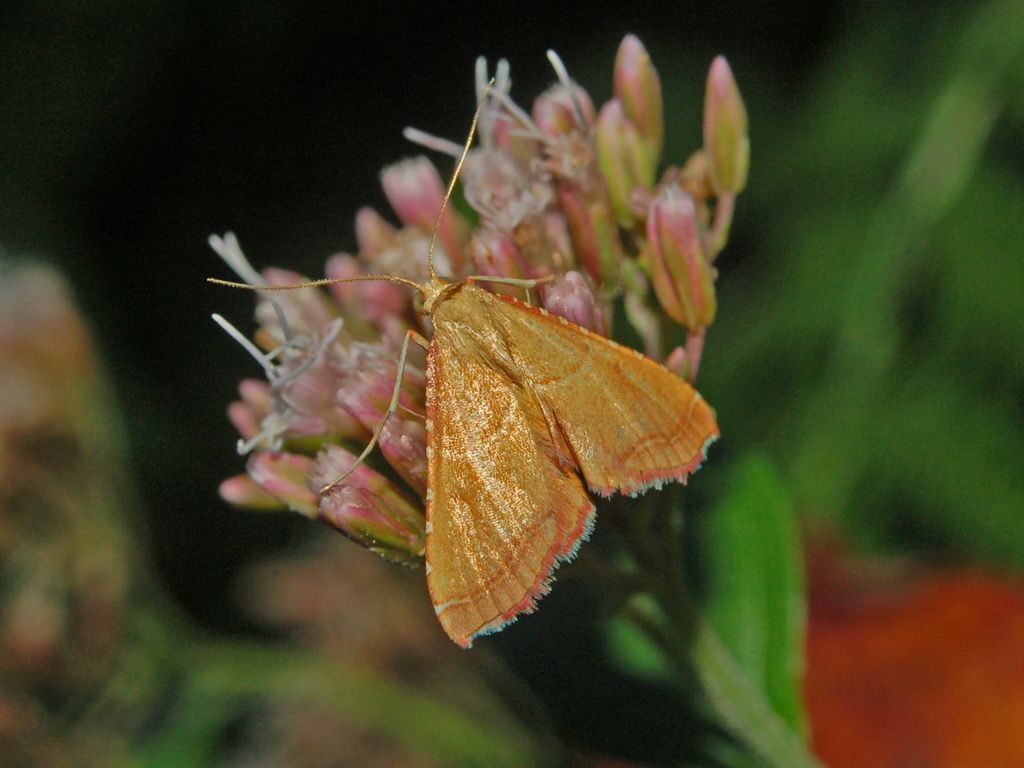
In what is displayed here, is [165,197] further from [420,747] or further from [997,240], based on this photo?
[997,240]

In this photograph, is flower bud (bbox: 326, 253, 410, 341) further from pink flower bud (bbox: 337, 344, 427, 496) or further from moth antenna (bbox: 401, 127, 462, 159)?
moth antenna (bbox: 401, 127, 462, 159)

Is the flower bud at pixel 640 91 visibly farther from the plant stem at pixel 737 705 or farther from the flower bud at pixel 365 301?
the plant stem at pixel 737 705

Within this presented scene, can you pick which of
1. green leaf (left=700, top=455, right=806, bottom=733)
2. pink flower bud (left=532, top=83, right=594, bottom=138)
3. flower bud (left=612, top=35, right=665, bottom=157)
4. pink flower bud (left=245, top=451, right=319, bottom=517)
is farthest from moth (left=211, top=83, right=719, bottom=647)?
green leaf (left=700, top=455, right=806, bottom=733)

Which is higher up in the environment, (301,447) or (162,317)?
(301,447)

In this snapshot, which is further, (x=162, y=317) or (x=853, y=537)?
(x=162, y=317)

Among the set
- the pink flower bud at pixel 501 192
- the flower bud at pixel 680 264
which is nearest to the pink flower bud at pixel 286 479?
the pink flower bud at pixel 501 192

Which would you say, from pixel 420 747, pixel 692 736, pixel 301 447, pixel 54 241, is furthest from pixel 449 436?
Result: pixel 54 241

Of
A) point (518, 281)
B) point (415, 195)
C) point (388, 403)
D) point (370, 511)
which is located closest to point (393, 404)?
point (388, 403)
